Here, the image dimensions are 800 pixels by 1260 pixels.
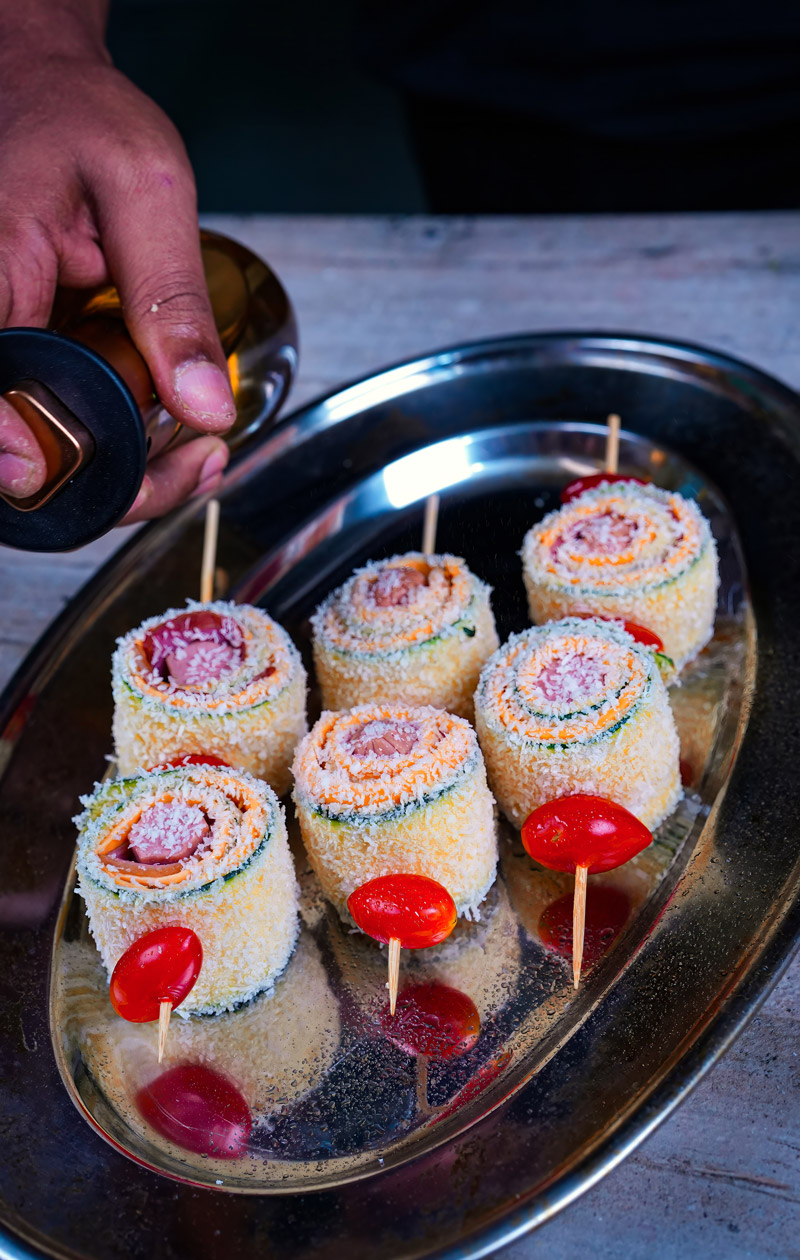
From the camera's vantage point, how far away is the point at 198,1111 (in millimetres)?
1625

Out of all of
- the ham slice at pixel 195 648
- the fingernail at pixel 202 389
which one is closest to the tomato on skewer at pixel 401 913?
the ham slice at pixel 195 648

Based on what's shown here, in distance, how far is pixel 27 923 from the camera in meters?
1.88

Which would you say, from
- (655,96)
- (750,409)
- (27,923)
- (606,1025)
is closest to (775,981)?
(606,1025)

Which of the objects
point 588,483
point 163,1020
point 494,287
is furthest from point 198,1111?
point 494,287

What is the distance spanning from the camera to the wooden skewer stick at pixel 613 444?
2.49 meters

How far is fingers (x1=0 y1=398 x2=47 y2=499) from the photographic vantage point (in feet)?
5.09

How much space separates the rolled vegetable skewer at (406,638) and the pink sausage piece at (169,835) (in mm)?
448

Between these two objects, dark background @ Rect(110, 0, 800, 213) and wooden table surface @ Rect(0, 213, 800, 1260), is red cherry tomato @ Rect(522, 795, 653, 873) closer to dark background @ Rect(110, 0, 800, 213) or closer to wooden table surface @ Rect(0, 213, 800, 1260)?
wooden table surface @ Rect(0, 213, 800, 1260)

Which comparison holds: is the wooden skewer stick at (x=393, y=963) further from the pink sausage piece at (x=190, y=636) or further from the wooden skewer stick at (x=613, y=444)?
the wooden skewer stick at (x=613, y=444)

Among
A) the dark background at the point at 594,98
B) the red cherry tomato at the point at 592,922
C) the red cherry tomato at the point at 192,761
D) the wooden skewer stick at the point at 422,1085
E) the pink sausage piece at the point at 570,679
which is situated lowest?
the wooden skewer stick at the point at 422,1085

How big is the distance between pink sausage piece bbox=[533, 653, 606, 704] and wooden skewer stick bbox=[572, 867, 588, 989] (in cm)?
28

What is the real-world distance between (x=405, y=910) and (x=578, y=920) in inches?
10.2

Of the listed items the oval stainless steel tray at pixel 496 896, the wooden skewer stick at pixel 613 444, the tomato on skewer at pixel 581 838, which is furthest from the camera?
the wooden skewer stick at pixel 613 444

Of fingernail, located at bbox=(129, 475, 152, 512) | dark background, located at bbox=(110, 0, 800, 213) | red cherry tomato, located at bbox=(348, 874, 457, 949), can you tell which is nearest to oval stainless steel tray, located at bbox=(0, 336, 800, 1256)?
red cherry tomato, located at bbox=(348, 874, 457, 949)
